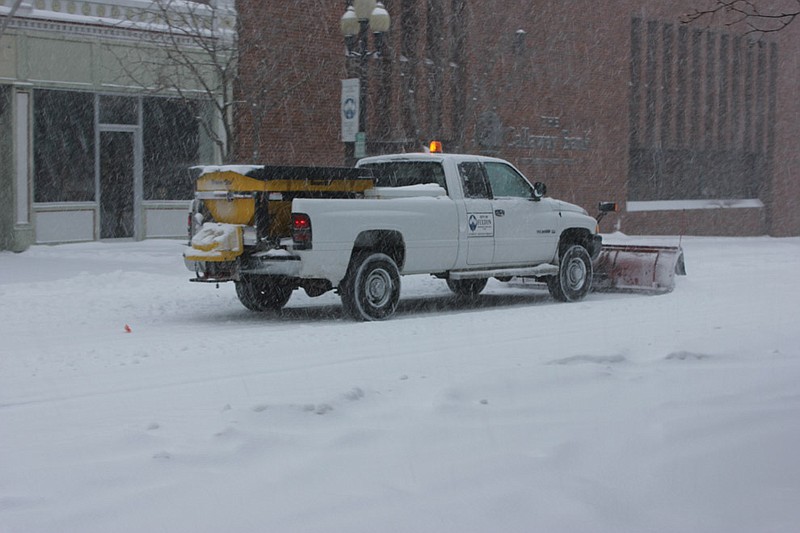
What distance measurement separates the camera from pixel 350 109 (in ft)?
55.7

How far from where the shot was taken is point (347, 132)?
55.6 feet

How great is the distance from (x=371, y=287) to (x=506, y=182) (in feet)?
9.84

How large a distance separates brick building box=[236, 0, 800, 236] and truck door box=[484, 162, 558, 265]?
16.2 feet

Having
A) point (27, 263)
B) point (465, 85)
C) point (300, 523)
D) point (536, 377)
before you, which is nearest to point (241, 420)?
point (300, 523)

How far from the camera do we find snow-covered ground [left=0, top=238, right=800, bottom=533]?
16.2 feet

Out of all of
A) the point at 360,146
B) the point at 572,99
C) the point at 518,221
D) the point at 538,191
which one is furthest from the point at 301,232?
the point at 572,99

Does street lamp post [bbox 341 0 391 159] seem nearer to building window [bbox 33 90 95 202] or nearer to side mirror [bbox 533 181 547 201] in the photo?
side mirror [bbox 533 181 547 201]

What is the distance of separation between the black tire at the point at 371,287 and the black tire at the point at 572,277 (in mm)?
3163

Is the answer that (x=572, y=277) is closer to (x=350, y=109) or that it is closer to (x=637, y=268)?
(x=637, y=268)

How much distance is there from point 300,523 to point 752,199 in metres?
38.9

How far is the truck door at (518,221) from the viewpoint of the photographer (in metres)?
13.8

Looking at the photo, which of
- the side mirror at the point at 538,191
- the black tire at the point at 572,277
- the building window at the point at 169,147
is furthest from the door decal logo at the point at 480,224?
the building window at the point at 169,147

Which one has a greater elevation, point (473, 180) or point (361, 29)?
point (361, 29)

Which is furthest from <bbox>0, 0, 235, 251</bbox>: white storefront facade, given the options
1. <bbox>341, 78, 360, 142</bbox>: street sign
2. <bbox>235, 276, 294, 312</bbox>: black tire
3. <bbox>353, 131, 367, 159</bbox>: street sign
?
<bbox>235, 276, 294, 312</bbox>: black tire
